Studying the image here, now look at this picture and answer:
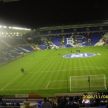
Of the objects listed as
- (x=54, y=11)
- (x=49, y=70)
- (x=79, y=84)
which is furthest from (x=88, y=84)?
(x=54, y=11)

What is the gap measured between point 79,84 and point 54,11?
49.7ft

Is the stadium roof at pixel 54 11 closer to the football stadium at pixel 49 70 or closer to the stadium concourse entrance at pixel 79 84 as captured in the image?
the football stadium at pixel 49 70

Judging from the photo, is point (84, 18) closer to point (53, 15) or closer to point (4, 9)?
point (53, 15)

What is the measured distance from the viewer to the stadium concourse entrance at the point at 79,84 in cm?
1978

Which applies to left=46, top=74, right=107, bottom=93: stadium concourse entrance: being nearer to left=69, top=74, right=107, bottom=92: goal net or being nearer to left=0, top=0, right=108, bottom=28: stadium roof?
left=69, top=74, right=107, bottom=92: goal net

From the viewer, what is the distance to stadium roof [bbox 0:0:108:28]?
Answer: 6.13 metres

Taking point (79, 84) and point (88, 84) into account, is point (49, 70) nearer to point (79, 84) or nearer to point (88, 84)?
point (79, 84)

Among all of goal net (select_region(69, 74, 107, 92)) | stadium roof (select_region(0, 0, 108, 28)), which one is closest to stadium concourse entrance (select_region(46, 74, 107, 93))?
goal net (select_region(69, 74, 107, 92))

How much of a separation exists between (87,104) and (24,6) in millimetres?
5630

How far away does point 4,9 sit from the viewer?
21.1 feet

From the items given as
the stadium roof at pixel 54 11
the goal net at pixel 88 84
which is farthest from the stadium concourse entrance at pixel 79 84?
the stadium roof at pixel 54 11

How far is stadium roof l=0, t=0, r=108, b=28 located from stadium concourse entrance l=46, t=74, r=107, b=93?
13.2 meters

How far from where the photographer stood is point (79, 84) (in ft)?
68.7

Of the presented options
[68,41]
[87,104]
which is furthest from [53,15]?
[68,41]
